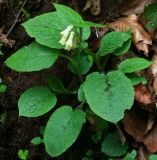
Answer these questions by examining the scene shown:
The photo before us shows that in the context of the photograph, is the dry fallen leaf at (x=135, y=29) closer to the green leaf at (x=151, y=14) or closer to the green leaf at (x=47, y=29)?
the green leaf at (x=151, y=14)

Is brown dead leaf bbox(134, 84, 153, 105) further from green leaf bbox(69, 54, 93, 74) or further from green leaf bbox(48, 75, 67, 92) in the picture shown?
green leaf bbox(48, 75, 67, 92)

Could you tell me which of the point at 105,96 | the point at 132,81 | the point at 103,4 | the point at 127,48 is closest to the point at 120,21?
the point at 103,4

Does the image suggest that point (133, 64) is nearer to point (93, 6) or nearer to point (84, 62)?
point (84, 62)

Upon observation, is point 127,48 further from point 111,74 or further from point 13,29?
point 13,29

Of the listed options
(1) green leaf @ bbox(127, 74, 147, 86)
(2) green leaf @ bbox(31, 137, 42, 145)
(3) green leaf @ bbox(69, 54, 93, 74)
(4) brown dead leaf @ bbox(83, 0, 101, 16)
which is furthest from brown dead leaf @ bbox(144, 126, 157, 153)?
(4) brown dead leaf @ bbox(83, 0, 101, 16)

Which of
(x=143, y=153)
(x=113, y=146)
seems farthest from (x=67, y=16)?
(x=143, y=153)

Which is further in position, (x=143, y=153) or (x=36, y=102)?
(x=143, y=153)
